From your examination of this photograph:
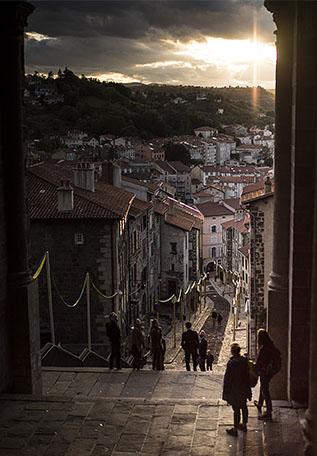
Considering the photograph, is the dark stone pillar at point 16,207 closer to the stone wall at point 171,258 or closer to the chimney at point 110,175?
the chimney at point 110,175

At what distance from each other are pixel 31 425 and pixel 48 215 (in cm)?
1568

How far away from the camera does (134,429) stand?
9.51 meters

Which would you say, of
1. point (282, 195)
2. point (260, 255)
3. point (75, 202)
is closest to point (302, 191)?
point (282, 195)

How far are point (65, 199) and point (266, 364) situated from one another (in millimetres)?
16250

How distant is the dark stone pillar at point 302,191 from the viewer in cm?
1012

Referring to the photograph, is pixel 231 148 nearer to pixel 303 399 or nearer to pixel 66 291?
pixel 66 291

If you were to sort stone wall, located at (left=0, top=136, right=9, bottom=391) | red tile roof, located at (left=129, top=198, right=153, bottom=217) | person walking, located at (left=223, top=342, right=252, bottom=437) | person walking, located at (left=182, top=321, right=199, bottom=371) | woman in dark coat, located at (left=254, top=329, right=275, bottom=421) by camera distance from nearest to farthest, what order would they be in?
person walking, located at (left=223, top=342, right=252, bottom=437) < woman in dark coat, located at (left=254, top=329, right=275, bottom=421) < stone wall, located at (left=0, top=136, right=9, bottom=391) < person walking, located at (left=182, top=321, right=199, bottom=371) < red tile roof, located at (left=129, top=198, right=153, bottom=217)

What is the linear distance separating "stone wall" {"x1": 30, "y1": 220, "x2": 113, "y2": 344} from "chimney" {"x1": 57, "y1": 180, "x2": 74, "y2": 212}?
55 cm

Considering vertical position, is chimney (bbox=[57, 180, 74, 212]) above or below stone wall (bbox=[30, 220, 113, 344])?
above

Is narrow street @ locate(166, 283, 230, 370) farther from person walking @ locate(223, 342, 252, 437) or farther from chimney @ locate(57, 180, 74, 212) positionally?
person walking @ locate(223, 342, 252, 437)

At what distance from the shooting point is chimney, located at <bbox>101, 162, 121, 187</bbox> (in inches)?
1442

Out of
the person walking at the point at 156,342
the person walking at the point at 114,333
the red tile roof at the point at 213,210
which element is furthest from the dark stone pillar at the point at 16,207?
the red tile roof at the point at 213,210

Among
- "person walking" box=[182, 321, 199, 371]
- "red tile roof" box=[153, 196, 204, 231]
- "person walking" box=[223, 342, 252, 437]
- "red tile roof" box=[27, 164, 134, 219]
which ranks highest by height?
"red tile roof" box=[27, 164, 134, 219]

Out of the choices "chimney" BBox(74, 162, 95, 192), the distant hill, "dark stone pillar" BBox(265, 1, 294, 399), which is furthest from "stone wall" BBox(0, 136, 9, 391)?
the distant hill
